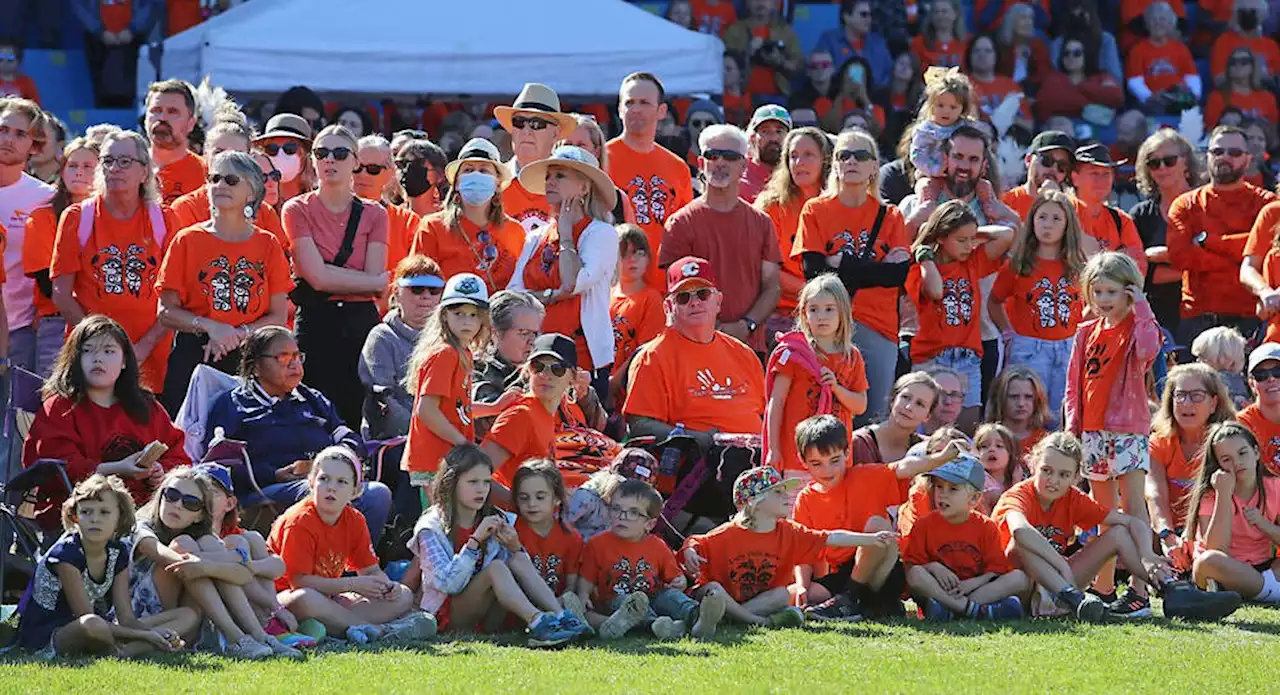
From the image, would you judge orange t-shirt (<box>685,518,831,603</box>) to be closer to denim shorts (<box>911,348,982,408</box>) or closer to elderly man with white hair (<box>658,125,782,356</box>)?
elderly man with white hair (<box>658,125,782,356</box>)

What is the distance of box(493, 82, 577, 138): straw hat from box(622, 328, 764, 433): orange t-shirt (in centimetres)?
179

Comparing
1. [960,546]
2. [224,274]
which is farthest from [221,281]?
[960,546]

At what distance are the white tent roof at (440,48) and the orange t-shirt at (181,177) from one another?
11.0 feet

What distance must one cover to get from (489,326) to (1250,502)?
11.7 ft

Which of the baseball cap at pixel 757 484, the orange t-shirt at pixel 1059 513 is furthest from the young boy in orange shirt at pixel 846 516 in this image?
the orange t-shirt at pixel 1059 513

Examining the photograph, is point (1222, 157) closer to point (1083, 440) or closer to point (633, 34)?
point (1083, 440)

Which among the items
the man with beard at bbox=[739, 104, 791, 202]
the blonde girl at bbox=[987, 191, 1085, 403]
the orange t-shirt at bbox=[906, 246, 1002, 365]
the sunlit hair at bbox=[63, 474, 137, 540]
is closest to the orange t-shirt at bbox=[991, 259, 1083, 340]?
the blonde girl at bbox=[987, 191, 1085, 403]

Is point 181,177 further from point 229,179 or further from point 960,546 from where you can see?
point 960,546

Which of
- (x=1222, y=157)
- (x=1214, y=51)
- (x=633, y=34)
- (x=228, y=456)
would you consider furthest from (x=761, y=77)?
(x=228, y=456)

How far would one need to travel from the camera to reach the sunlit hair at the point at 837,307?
33.5ft

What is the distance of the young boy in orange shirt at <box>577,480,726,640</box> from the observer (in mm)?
8938

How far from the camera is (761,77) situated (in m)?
17.7

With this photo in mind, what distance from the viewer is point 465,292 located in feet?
31.7

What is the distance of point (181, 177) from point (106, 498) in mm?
3713
